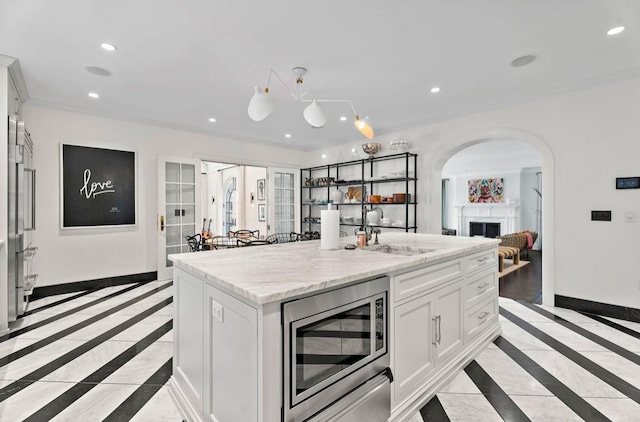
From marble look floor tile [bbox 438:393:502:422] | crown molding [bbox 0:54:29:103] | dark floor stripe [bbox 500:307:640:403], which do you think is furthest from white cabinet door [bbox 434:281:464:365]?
crown molding [bbox 0:54:29:103]

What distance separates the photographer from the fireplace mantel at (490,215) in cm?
929

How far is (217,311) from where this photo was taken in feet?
4.68

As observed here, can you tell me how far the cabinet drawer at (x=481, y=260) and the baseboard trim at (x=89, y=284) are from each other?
4622 millimetres

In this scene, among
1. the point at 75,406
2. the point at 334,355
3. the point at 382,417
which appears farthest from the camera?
the point at 75,406

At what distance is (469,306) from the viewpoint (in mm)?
2350

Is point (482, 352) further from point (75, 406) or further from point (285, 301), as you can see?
point (75, 406)

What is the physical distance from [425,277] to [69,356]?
278 centimetres

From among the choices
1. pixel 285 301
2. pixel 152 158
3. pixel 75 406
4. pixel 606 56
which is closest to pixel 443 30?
pixel 606 56

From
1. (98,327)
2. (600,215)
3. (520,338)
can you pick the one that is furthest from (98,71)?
(600,215)

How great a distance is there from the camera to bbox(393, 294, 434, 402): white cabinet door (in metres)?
1.71

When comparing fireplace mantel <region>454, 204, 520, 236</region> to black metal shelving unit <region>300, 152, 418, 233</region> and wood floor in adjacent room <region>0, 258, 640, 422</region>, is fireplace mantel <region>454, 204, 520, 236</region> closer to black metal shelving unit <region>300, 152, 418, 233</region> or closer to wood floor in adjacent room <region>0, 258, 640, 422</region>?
black metal shelving unit <region>300, 152, 418, 233</region>

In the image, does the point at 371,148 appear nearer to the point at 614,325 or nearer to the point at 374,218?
the point at 374,218

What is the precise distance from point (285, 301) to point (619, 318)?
3931mm

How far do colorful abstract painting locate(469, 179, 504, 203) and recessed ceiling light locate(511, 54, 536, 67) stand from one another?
766cm
